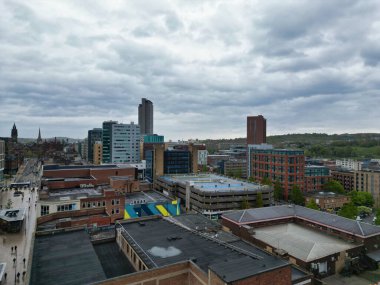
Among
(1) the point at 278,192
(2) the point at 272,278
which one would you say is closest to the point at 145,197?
(1) the point at 278,192

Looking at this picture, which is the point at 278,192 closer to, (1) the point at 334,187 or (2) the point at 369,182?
(1) the point at 334,187

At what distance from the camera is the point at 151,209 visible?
6762 centimetres

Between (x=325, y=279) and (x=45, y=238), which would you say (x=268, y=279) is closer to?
(x=325, y=279)

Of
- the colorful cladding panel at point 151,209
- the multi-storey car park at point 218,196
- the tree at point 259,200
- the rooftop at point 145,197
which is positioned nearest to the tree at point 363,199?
the multi-storey car park at point 218,196

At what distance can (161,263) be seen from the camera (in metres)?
27.0

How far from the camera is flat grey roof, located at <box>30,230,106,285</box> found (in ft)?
80.2

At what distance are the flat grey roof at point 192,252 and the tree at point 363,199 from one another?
7783 cm

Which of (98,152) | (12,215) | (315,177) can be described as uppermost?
(98,152)

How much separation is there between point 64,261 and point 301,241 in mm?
32166

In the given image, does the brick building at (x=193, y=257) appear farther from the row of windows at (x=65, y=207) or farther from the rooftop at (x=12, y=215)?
the row of windows at (x=65, y=207)

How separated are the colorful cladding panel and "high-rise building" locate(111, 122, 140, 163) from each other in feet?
Result: 363

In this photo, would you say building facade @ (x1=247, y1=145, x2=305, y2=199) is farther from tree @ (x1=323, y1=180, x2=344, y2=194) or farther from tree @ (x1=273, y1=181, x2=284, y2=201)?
tree @ (x1=323, y1=180, x2=344, y2=194)

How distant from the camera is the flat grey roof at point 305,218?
42875mm

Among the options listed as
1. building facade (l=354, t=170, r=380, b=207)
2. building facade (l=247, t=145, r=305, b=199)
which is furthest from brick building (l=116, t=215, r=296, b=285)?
building facade (l=354, t=170, r=380, b=207)
